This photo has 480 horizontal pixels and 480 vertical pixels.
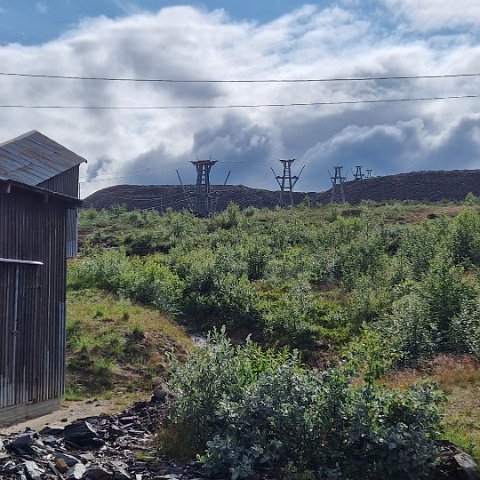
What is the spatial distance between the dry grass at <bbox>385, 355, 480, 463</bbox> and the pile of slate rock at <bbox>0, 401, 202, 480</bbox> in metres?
3.49

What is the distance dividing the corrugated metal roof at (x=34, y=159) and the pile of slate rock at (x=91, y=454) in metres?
4.02

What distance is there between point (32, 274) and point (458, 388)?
24.3ft

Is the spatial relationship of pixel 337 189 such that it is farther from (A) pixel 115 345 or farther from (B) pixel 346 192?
(A) pixel 115 345

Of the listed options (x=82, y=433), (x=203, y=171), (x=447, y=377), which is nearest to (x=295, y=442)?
(x=82, y=433)

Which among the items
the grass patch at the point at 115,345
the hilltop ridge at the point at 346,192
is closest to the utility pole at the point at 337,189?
the hilltop ridge at the point at 346,192

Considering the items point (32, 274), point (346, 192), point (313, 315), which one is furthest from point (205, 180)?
point (32, 274)

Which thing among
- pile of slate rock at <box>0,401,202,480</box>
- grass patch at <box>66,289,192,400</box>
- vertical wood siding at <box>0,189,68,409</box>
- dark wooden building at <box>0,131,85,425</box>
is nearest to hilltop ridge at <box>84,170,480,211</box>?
grass patch at <box>66,289,192,400</box>

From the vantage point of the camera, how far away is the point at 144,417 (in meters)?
10.3

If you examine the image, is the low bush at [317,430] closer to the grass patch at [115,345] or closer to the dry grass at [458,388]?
the dry grass at [458,388]

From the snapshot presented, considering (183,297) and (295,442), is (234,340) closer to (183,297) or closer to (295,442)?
(183,297)

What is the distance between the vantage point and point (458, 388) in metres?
10.1

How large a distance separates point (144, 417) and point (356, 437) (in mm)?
4051

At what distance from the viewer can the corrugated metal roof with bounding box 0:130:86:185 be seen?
10944 millimetres

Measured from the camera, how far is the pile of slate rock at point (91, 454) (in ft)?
24.7
